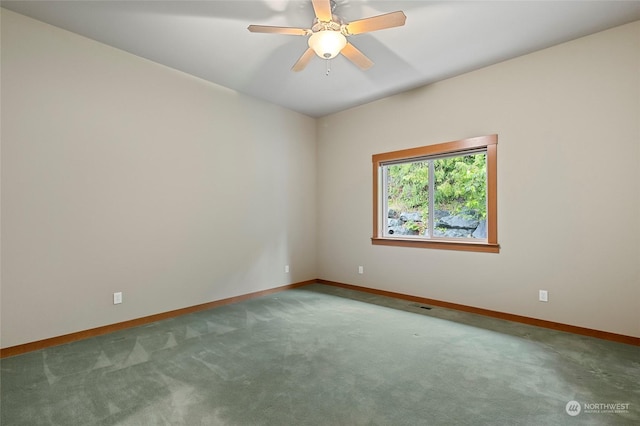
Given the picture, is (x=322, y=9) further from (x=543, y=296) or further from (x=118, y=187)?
(x=543, y=296)

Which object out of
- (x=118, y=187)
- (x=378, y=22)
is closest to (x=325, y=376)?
(x=378, y=22)

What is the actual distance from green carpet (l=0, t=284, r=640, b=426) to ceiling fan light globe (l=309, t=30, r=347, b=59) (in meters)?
2.50

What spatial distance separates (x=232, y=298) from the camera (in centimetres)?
433

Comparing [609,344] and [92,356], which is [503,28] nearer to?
[609,344]

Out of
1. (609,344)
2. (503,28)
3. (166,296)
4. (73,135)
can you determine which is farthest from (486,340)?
(73,135)

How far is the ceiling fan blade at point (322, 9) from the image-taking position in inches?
84.8

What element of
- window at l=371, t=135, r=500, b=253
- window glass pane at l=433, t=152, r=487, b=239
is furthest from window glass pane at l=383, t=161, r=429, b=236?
window glass pane at l=433, t=152, r=487, b=239

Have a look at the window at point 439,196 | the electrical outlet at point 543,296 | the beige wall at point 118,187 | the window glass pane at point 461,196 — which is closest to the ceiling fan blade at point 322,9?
the beige wall at point 118,187

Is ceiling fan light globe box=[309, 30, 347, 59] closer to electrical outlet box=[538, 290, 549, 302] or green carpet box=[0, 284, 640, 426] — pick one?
green carpet box=[0, 284, 640, 426]

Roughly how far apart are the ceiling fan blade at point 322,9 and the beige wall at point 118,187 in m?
2.30

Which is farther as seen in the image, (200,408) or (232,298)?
(232,298)

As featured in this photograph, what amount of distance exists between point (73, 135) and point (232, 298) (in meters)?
2.62

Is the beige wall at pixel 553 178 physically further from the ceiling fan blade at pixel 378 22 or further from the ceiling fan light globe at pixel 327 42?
the ceiling fan light globe at pixel 327 42

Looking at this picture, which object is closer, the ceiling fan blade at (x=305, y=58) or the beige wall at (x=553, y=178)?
the ceiling fan blade at (x=305, y=58)
